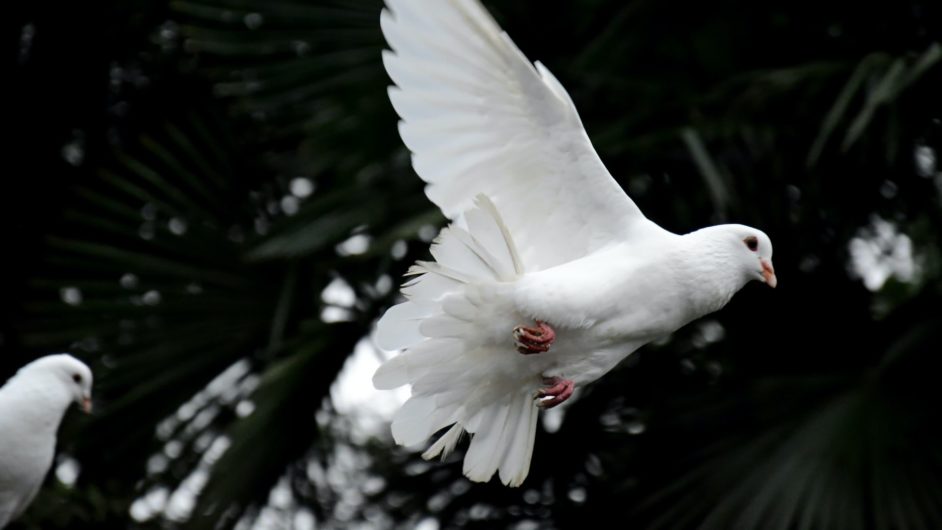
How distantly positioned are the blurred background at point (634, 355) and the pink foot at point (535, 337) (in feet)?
2.72

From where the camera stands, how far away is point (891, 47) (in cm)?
565

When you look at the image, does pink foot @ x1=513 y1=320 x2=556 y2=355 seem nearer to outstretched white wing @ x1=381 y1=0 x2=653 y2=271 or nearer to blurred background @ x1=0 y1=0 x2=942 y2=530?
outstretched white wing @ x1=381 y1=0 x2=653 y2=271

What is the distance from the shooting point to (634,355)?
5.89 metres

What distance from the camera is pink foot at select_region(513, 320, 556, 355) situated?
4.15 m

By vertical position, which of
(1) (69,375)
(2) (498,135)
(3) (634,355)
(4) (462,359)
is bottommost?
(3) (634,355)

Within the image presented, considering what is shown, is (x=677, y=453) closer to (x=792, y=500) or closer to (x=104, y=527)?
(x=792, y=500)

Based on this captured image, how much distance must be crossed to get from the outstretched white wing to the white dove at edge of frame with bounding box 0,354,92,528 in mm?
1528

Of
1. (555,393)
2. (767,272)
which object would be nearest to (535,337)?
(555,393)

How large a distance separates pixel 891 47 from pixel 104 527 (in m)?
3.19

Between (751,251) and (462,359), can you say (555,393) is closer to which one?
(462,359)

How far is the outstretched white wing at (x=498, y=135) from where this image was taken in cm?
411

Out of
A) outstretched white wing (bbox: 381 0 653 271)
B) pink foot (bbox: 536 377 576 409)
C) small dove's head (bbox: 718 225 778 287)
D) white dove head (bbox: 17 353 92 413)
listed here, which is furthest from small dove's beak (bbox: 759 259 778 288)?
white dove head (bbox: 17 353 92 413)

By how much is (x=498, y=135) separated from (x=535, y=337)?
1.75ft

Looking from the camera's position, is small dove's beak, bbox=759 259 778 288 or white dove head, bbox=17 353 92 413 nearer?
small dove's beak, bbox=759 259 778 288
